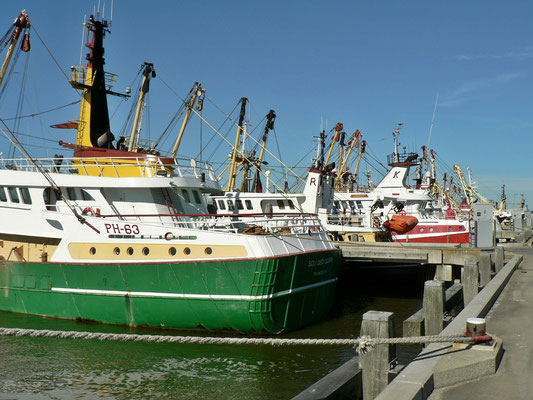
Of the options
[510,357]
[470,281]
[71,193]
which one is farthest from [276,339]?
[71,193]

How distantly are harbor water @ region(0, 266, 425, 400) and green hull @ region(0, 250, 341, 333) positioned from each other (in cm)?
47

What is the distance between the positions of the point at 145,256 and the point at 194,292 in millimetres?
1877

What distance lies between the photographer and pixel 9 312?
17.0m

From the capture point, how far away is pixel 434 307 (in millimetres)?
8992

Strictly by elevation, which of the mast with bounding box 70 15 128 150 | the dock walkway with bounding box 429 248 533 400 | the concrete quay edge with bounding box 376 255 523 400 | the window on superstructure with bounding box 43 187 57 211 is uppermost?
the mast with bounding box 70 15 128 150

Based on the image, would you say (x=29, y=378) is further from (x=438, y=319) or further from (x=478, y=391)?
(x=478, y=391)

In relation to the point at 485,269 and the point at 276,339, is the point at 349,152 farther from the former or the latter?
the point at 276,339

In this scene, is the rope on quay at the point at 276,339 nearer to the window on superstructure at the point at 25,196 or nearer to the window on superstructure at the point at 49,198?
the window on superstructure at the point at 49,198

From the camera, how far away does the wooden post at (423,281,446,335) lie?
29.3 feet

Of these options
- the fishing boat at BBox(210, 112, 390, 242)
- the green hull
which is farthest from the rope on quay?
the fishing boat at BBox(210, 112, 390, 242)

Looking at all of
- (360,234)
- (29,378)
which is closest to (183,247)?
(29,378)

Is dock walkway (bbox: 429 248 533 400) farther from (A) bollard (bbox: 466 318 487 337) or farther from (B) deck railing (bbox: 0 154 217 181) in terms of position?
(B) deck railing (bbox: 0 154 217 181)

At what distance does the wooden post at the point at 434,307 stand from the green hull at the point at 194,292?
5.03 m

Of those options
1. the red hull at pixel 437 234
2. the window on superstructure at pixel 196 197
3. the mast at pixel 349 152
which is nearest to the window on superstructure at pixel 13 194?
the window on superstructure at pixel 196 197
